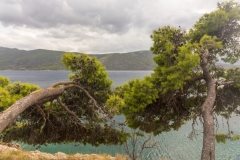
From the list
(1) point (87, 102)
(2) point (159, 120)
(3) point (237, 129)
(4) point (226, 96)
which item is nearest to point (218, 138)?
(4) point (226, 96)

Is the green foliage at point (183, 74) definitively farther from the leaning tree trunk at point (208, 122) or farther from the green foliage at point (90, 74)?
the green foliage at point (90, 74)

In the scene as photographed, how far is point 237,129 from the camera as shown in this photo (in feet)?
101

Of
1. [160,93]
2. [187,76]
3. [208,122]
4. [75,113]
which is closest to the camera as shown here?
[208,122]

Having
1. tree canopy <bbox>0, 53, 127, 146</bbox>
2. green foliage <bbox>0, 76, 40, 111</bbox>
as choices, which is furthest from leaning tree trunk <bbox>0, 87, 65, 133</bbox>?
green foliage <bbox>0, 76, 40, 111</bbox>

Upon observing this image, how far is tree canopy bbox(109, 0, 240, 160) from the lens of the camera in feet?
37.5

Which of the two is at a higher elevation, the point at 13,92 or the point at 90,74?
the point at 90,74

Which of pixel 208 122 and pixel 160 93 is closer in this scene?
pixel 208 122

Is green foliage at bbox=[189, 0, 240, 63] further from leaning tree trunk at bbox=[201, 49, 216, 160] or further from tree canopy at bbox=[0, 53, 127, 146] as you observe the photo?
tree canopy at bbox=[0, 53, 127, 146]

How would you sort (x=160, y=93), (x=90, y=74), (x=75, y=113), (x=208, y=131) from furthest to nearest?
(x=90, y=74) < (x=75, y=113) < (x=160, y=93) < (x=208, y=131)

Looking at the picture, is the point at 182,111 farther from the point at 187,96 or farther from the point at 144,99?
the point at 144,99

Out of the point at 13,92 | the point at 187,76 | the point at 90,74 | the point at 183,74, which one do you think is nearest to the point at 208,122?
the point at 187,76

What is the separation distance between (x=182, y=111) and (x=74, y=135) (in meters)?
8.73

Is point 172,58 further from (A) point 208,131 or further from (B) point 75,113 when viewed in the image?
(B) point 75,113

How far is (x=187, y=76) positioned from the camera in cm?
1106
